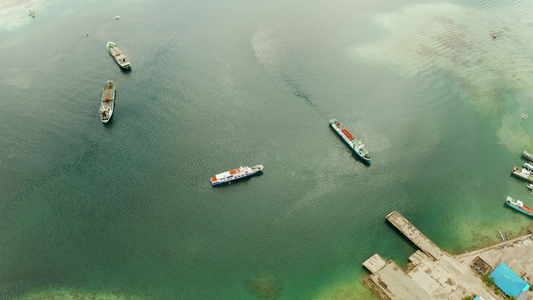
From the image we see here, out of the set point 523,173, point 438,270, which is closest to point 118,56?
point 438,270

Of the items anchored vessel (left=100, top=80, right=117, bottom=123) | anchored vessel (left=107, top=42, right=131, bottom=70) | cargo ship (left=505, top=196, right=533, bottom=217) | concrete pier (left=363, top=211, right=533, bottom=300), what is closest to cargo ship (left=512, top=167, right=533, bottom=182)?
cargo ship (left=505, top=196, right=533, bottom=217)

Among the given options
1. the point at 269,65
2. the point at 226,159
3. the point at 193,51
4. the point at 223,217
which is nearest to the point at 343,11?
the point at 269,65

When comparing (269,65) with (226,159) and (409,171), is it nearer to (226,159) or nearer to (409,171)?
(226,159)

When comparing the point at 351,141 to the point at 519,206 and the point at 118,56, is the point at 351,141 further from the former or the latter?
the point at 118,56

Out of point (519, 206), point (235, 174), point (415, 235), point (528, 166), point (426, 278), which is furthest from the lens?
point (528, 166)

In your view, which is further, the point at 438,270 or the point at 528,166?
the point at 528,166
